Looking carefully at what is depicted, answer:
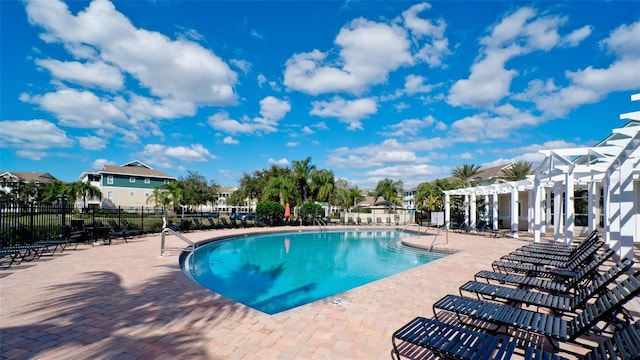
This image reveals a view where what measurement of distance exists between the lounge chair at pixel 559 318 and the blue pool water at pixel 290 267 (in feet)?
14.9

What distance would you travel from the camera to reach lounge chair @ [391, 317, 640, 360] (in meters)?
2.17

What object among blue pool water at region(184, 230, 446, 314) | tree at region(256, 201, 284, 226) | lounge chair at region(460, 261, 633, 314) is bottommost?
blue pool water at region(184, 230, 446, 314)

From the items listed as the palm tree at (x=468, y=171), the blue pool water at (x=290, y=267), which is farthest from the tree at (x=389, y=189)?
the blue pool water at (x=290, y=267)

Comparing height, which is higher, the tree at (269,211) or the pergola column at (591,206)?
the pergola column at (591,206)

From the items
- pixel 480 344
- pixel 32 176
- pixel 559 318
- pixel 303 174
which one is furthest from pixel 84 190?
pixel 559 318

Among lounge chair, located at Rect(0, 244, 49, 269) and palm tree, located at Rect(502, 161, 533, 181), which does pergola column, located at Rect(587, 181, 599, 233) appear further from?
lounge chair, located at Rect(0, 244, 49, 269)

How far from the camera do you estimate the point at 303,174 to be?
31.9 meters

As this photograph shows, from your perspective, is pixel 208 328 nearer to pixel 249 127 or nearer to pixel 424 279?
pixel 424 279

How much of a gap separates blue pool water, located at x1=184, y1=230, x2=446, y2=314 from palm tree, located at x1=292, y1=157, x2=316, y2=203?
1370 cm

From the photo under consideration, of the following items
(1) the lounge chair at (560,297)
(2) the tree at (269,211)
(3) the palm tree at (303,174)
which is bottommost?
(2) the tree at (269,211)

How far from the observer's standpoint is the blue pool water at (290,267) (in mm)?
7965

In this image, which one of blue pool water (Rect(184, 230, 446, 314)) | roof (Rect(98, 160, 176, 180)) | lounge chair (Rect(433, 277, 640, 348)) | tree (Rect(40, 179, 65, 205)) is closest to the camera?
lounge chair (Rect(433, 277, 640, 348))

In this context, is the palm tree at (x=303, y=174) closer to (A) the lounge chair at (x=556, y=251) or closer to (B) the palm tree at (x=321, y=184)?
(B) the palm tree at (x=321, y=184)

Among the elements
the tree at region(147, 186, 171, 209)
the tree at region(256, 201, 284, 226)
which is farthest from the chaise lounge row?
the tree at region(147, 186, 171, 209)
